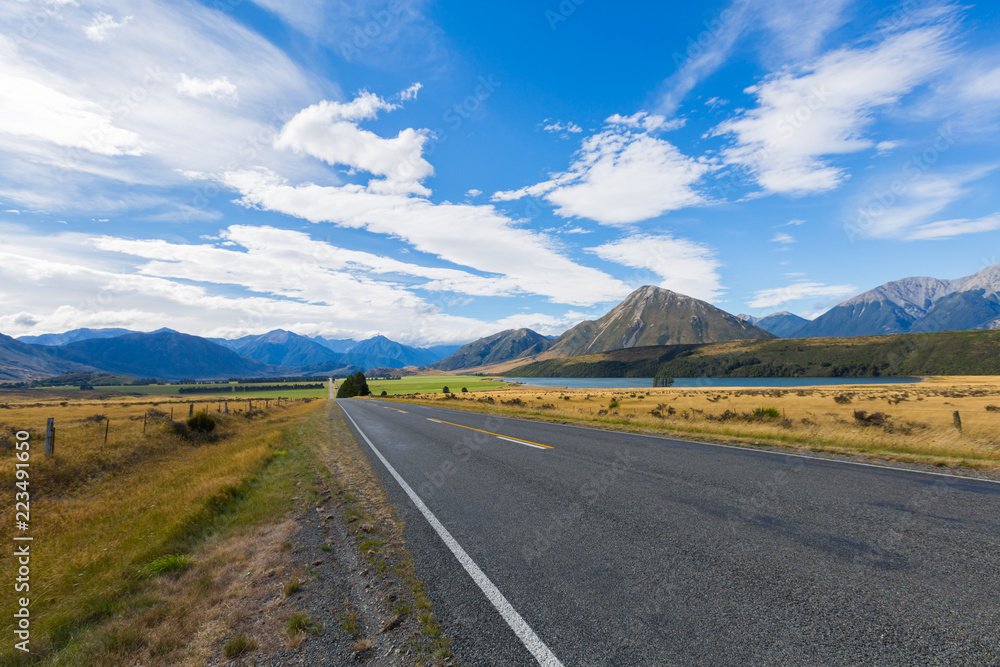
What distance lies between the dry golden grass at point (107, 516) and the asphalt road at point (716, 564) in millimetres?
3542

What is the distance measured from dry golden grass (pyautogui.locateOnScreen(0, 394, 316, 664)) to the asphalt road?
3542 millimetres

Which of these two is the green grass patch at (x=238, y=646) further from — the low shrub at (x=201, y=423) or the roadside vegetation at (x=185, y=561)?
the low shrub at (x=201, y=423)

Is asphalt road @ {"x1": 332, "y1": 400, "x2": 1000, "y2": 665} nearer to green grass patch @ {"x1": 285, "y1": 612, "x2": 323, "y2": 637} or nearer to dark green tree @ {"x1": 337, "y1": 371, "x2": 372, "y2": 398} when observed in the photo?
green grass patch @ {"x1": 285, "y1": 612, "x2": 323, "y2": 637}

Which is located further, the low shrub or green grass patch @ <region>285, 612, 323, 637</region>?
the low shrub

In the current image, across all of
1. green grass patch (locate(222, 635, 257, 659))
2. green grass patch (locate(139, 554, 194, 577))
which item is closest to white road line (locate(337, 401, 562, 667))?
green grass patch (locate(222, 635, 257, 659))

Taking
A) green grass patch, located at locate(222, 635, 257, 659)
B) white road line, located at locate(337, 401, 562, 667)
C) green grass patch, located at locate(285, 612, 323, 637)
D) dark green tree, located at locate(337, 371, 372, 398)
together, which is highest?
white road line, located at locate(337, 401, 562, 667)

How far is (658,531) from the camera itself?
5859mm

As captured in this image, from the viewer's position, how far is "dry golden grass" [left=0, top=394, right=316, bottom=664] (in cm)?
489

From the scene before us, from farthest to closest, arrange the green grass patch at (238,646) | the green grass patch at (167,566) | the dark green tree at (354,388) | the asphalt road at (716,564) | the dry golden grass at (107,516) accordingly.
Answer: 1. the dark green tree at (354,388)
2. the green grass patch at (167,566)
3. the dry golden grass at (107,516)
4. the green grass patch at (238,646)
5. the asphalt road at (716,564)

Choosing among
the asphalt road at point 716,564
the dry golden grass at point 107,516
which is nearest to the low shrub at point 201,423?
the dry golden grass at point 107,516

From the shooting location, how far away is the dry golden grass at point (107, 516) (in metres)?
4.89

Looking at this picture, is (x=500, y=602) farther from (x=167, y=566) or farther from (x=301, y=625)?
(x=167, y=566)

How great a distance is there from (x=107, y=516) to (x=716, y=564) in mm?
12217

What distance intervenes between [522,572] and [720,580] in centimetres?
219
